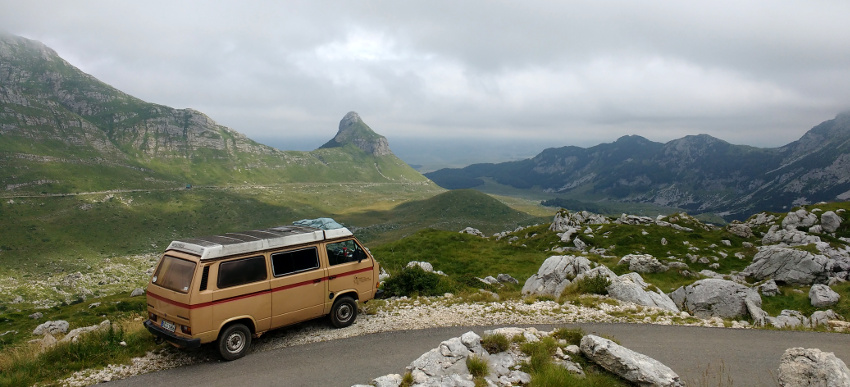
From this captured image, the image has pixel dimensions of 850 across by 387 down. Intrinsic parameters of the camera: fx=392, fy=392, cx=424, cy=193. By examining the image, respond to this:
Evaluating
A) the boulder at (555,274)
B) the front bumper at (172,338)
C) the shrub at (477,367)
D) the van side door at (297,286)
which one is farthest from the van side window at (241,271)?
the boulder at (555,274)

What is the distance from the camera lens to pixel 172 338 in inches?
485

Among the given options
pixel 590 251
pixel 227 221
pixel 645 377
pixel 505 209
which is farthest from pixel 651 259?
pixel 227 221

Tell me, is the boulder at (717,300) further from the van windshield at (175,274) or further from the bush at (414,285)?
the van windshield at (175,274)

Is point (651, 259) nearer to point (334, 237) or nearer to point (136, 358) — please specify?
point (334, 237)

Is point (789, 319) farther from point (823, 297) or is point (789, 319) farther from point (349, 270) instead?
point (349, 270)

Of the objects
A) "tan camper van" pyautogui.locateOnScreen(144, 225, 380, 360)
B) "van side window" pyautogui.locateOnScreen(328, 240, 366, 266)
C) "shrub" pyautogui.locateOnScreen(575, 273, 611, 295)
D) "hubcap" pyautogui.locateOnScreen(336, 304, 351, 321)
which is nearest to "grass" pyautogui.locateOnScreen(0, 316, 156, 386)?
"tan camper van" pyautogui.locateOnScreen(144, 225, 380, 360)

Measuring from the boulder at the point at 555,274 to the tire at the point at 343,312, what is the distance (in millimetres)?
14192

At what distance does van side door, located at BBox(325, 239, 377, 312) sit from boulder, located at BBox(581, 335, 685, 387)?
903 cm

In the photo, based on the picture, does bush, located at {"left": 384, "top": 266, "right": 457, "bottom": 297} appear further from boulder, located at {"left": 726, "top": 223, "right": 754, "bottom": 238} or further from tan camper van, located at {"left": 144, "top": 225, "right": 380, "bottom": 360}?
boulder, located at {"left": 726, "top": 223, "right": 754, "bottom": 238}

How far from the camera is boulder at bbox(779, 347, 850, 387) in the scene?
8.65 m

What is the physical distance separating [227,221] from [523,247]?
15724cm

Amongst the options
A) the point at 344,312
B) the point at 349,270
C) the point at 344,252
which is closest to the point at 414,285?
the point at 344,312

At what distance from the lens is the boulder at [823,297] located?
86.3 ft

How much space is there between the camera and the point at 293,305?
14414 mm
